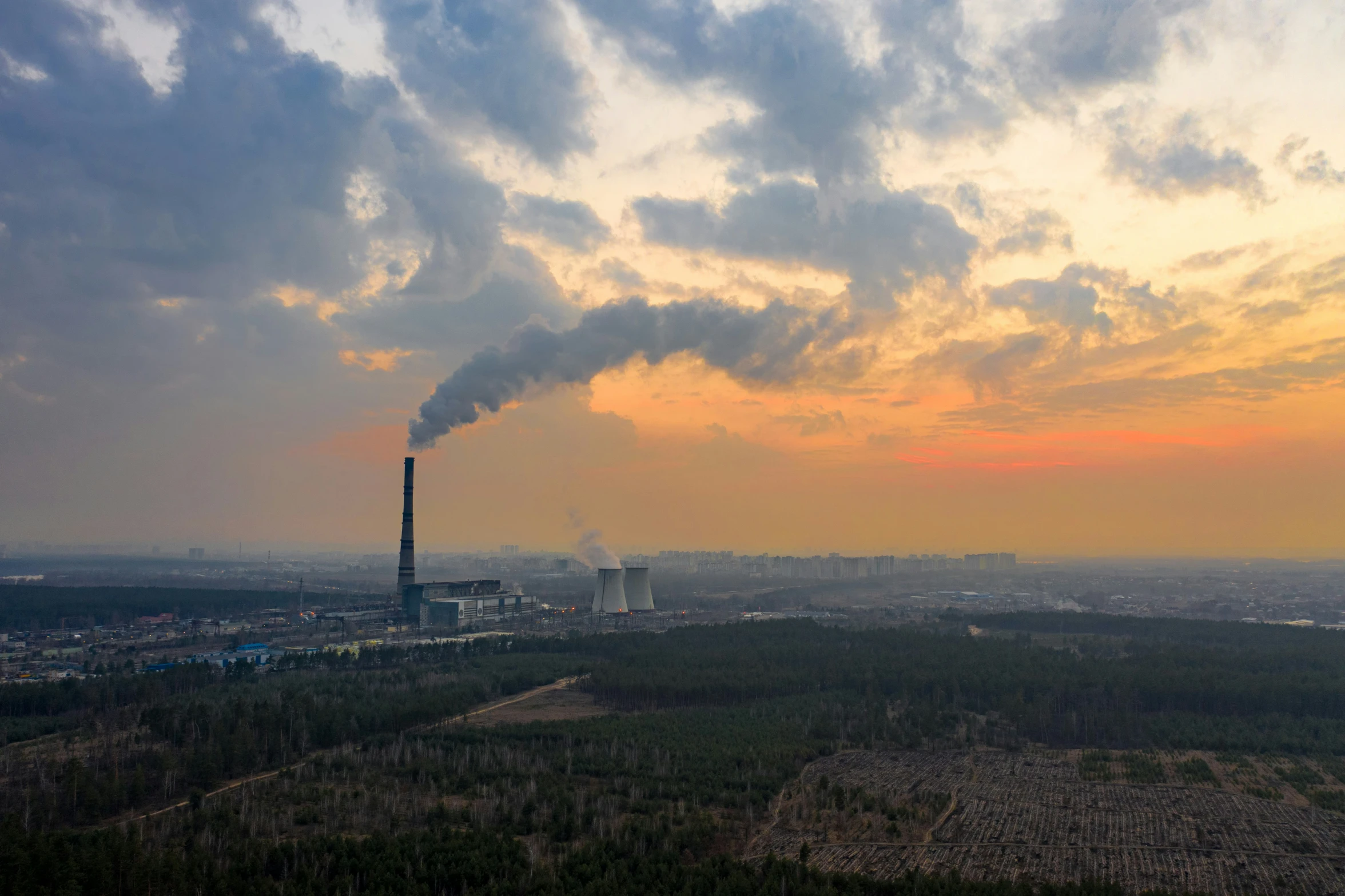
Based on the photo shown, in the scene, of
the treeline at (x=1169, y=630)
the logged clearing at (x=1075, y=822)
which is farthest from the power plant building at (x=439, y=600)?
the logged clearing at (x=1075, y=822)

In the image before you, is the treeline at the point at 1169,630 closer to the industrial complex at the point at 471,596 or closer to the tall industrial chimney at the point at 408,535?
the industrial complex at the point at 471,596

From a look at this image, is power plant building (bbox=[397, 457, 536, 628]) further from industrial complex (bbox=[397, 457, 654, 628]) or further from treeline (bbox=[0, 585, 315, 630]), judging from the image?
treeline (bbox=[0, 585, 315, 630])

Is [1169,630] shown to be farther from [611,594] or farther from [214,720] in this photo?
[214,720]

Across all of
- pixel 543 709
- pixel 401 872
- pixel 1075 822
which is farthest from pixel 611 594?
pixel 401 872

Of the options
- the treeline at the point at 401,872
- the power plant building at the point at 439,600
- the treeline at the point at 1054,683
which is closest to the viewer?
the treeline at the point at 401,872

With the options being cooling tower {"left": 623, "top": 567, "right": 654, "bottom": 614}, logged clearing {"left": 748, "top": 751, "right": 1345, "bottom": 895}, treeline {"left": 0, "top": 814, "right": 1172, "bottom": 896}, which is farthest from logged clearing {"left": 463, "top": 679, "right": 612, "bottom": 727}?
cooling tower {"left": 623, "top": 567, "right": 654, "bottom": 614}

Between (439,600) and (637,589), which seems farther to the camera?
(439,600)
